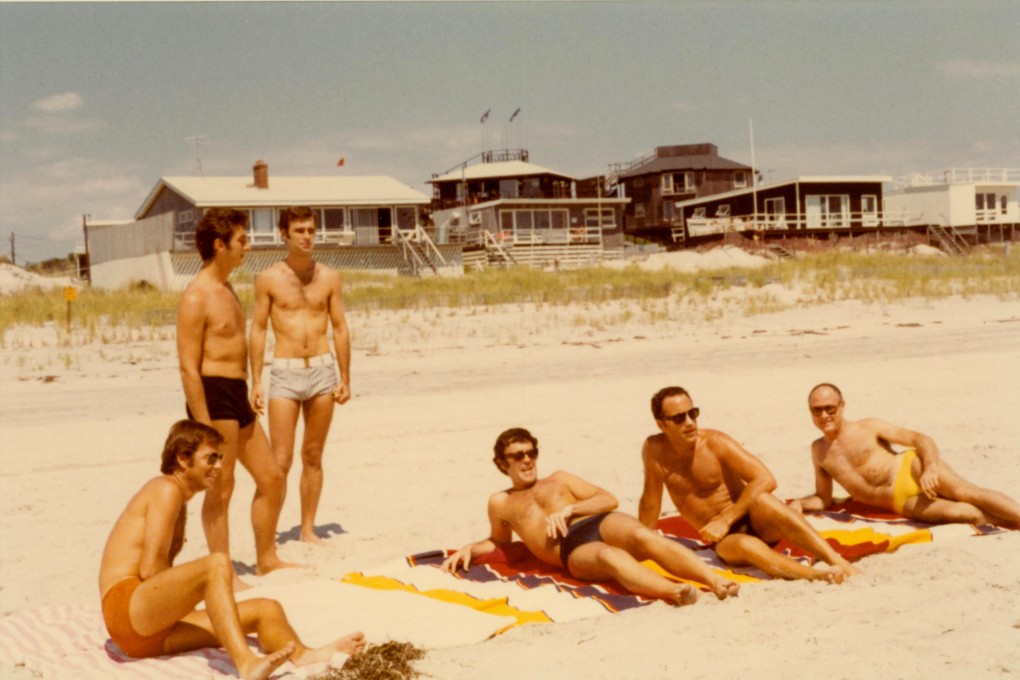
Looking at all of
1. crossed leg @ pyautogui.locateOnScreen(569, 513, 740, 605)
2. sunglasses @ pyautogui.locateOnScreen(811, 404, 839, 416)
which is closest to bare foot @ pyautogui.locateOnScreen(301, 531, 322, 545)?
crossed leg @ pyautogui.locateOnScreen(569, 513, 740, 605)

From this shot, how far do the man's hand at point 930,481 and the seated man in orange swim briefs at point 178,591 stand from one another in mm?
3276

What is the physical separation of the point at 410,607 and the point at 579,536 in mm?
844

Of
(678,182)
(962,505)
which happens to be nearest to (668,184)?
(678,182)

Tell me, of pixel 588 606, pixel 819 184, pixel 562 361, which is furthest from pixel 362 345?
pixel 819 184

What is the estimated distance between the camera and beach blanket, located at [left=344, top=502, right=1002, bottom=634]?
4715 mm

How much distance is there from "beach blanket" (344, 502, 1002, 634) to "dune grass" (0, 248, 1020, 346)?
459 inches

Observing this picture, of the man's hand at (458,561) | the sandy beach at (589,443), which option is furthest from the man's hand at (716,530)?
the man's hand at (458,561)

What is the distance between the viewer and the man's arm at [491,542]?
5379 millimetres

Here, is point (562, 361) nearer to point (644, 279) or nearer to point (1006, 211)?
point (644, 279)

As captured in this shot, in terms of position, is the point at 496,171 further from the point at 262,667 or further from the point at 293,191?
the point at 262,667

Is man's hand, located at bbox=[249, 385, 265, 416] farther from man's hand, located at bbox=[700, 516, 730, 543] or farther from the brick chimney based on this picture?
the brick chimney

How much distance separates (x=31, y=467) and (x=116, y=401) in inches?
135

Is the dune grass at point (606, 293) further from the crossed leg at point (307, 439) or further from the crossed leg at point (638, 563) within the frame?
the crossed leg at point (638, 563)

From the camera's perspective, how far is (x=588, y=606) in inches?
184
